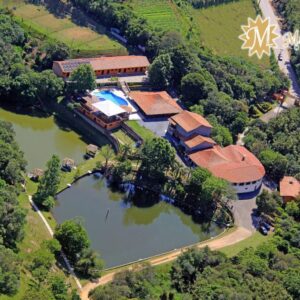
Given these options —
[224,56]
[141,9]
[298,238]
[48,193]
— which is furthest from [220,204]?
[141,9]

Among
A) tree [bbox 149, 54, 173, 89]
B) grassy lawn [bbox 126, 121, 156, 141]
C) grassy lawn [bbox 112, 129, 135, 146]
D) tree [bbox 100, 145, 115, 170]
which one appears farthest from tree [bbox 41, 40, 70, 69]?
tree [bbox 100, 145, 115, 170]

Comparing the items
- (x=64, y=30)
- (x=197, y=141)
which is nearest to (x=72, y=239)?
(x=197, y=141)

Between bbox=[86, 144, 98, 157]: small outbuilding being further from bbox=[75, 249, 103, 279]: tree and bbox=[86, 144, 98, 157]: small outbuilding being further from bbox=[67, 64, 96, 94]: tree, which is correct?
bbox=[75, 249, 103, 279]: tree

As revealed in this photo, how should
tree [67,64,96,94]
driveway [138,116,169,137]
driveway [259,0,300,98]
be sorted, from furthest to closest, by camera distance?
driveway [259,0,300,98]
tree [67,64,96,94]
driveway [138,116,169,137]

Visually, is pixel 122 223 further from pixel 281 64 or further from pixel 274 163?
pixel 281 64

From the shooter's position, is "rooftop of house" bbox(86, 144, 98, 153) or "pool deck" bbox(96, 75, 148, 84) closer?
"rooftop of house" bbox(86, 144, 98, 153)

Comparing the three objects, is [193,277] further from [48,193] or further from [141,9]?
[141,9]
